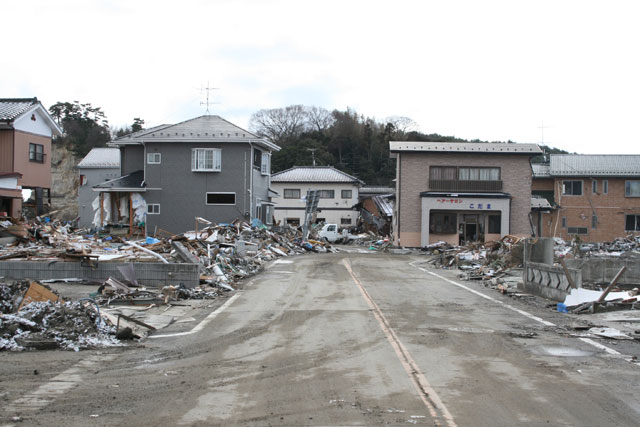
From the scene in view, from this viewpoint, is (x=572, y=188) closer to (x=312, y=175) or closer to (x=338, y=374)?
(x=312, y=175)

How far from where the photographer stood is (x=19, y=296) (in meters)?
11.4

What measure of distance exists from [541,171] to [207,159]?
31403 mm

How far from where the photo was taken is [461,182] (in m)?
43.2

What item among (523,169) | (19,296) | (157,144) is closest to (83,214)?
(157,144)

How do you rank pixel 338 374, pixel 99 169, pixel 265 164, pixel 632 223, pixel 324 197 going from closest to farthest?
1. pixel 338 374
2. pixel 265 164
3. pixel 632 223
4. pixel 99 169
5. pixel 324 197

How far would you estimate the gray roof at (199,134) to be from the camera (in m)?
36.5

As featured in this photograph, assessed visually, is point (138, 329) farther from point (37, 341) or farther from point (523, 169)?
point (523, 169)

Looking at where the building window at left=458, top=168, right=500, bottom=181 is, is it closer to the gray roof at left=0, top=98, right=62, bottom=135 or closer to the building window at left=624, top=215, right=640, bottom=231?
the building window at left=624, top=215, right=640, bottom=231

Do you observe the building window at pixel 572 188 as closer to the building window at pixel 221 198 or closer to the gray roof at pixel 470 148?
the gray roof at pixel 470 148

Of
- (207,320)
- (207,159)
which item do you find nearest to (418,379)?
(207,320)

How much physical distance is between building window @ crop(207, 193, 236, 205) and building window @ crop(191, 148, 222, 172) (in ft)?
5.44

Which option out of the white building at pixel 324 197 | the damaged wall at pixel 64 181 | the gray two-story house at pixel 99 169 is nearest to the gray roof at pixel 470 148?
the white building at pixel 324 197

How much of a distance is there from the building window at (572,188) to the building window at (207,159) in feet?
103

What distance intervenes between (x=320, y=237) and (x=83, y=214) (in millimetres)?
23713
